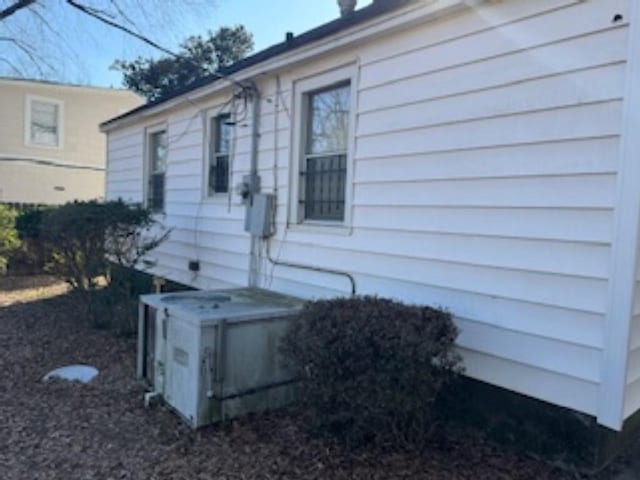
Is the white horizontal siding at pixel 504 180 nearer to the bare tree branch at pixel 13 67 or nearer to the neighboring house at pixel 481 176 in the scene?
the neighboring house at pixel 481 176

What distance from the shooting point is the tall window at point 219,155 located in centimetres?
702

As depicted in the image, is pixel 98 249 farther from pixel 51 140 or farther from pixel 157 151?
pixel 51 140

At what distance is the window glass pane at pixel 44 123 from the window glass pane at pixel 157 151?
10.6 meters

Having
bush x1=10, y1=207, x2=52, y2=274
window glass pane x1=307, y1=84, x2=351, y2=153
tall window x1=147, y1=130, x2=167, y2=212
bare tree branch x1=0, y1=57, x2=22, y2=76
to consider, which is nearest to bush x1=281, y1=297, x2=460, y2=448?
window glass pane x1=307, y1=84, x2=351, y2=153

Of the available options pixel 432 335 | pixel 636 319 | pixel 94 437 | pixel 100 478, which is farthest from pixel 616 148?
pixel 94 437

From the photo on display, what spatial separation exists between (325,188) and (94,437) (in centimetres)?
297

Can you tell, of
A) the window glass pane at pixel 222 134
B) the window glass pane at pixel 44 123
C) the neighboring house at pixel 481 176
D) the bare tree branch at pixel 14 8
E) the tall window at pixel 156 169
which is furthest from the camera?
the window glass pane at pixel 44 123

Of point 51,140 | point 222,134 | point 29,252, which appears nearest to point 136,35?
point 222,134

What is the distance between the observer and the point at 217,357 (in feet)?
12.6

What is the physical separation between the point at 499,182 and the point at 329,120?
2188 millimetres

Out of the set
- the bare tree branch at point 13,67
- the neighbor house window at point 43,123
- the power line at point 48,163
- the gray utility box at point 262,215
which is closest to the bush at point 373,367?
the gray utility box at point 262,215

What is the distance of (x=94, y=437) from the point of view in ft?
12.1

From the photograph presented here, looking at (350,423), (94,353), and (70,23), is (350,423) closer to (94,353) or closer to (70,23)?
(94,353)

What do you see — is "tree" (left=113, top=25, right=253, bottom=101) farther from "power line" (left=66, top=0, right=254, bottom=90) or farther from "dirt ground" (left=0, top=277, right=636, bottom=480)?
"dirt ground" (left=0, top=277, right=636, bottom=480)
